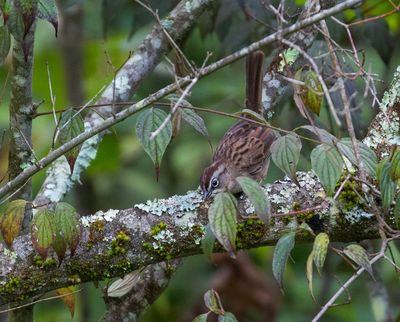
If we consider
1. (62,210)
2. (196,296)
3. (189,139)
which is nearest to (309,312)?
(196,296)

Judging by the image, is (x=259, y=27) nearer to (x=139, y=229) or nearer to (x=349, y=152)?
Answer: (x=139, y=229)

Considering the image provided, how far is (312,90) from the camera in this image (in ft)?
7.93

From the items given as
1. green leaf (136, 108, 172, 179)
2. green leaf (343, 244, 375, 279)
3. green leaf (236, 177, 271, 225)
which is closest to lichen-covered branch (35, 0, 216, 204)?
green leaf (136, 108, 172, 179)

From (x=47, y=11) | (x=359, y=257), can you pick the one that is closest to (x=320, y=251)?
(x=359, y=257)

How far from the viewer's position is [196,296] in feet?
22.0

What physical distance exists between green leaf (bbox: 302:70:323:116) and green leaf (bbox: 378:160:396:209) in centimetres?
25

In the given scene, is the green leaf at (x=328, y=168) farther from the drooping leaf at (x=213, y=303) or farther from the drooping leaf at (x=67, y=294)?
the drooping leaf at (x=67, y=294)

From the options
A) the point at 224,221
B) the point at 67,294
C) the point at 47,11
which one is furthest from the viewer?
the point at 67,294

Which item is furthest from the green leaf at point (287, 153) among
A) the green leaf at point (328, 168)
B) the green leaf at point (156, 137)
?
the green leaf at point (156, 137)

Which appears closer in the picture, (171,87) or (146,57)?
(171,87)

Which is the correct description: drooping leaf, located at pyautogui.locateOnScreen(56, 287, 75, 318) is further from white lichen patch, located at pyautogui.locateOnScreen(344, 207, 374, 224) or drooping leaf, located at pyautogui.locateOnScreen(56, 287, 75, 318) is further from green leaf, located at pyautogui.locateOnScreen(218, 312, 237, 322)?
white lichen patch, located at pyautogui.locateOnScreen(344, 207, 374, 224)

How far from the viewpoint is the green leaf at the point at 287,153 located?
2.47m

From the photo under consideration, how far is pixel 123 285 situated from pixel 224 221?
3.60ft

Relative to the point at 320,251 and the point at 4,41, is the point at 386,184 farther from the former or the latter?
the point at 4,41
